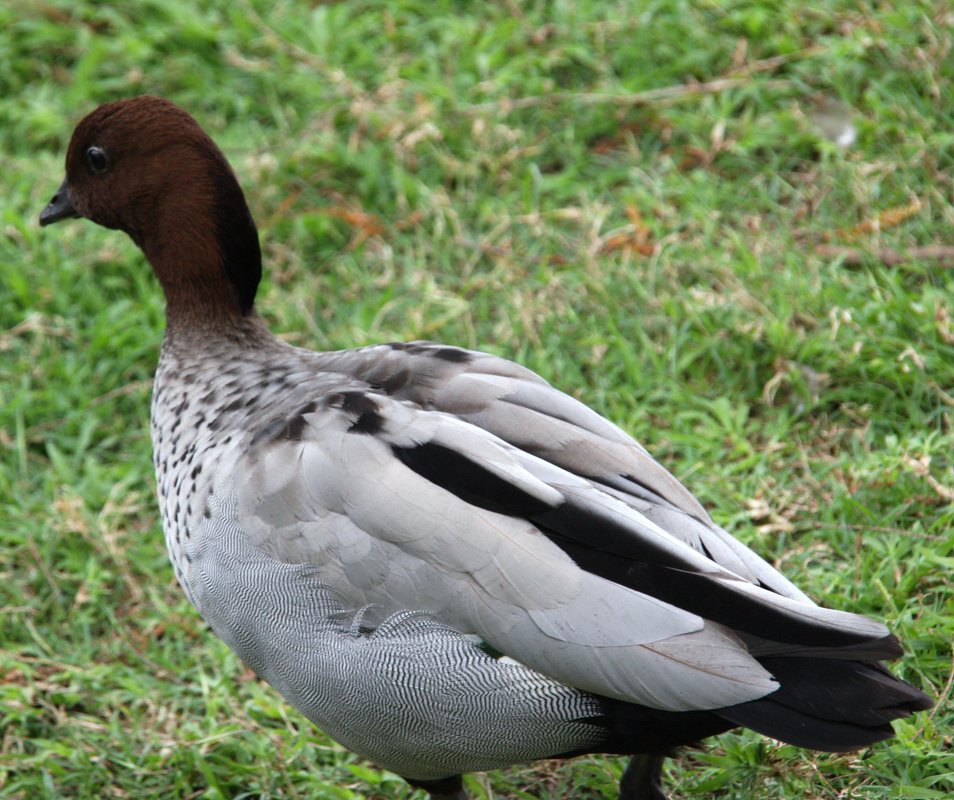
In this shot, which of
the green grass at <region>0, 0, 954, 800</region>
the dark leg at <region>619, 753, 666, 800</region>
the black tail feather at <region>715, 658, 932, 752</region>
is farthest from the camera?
the green grass at <region>0, 0, 954, 800</region>

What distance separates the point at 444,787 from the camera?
2.96 meters

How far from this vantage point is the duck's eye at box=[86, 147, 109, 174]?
11.7ft

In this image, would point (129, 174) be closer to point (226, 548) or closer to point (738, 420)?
point (226, 548)

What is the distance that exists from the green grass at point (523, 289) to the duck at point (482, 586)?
0.53 metres

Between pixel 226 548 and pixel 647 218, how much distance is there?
2340 millimetres

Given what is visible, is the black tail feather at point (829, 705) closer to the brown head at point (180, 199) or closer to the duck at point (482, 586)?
the duck at point (482, 586)

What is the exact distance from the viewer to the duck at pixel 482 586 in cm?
244

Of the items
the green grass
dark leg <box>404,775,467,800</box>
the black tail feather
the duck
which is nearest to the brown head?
the duck

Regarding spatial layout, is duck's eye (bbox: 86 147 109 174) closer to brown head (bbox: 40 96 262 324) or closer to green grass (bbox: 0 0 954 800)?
brown head (bbox: 40 96 262 324)

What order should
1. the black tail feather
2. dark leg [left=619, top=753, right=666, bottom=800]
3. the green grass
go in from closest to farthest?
the black tail feather, dark leg [left=619, top=753, right=666, bottom=800], the green grass

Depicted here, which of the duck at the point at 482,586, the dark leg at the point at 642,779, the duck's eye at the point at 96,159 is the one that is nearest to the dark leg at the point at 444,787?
the duck at the point at 482,586

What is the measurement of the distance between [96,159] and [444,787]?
1850mm

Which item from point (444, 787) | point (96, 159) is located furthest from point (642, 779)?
point (96, 159)

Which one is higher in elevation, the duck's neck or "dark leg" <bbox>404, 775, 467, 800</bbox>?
the duck's neck
